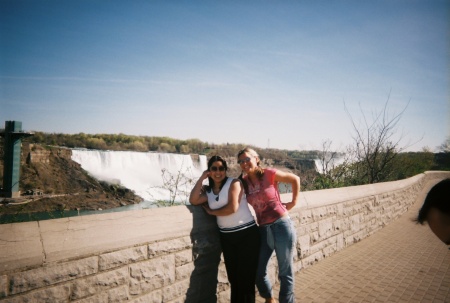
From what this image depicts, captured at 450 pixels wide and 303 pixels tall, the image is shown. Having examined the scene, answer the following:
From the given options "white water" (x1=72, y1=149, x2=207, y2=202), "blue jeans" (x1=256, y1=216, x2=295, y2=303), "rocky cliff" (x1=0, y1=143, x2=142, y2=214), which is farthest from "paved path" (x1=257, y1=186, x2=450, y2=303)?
"rocky cliff" (x1=0, y1=143, x2=142, y2=214)

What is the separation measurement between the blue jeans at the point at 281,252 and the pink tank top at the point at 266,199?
0.08 m

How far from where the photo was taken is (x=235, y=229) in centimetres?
261

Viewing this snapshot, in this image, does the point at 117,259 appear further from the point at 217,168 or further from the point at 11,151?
the point at 11,151

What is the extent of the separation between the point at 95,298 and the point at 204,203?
4.27 feet

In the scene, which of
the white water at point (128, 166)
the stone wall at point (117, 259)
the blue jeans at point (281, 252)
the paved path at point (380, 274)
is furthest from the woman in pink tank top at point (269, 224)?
the white water at point (128, 166)

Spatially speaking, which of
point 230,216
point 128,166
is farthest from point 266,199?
point 128,166

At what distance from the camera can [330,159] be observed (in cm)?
975

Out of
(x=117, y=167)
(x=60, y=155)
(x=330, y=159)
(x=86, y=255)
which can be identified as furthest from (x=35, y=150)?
(x=86, y=255)

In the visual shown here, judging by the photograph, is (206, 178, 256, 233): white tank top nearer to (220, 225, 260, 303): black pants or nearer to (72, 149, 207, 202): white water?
(220, 225, 260, 303): black pants

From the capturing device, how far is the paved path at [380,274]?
3654mm

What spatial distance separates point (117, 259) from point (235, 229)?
113 cm

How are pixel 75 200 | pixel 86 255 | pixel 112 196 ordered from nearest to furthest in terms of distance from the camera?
1. pixel 86 255
2. pixel 75 200
3. pixel 112 196

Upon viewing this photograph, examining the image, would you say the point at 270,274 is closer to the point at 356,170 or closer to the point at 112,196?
the point at 356,170

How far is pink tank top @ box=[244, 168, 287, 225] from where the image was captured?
283 centimetres
